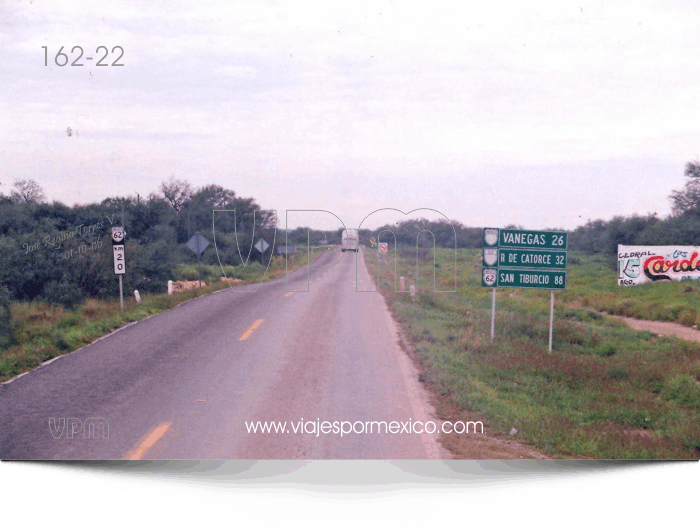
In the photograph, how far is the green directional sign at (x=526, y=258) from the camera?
438 inches

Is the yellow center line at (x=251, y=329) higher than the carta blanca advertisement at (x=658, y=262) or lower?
lower

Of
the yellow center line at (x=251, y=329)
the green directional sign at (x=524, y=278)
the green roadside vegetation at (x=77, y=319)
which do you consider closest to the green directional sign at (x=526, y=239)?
the green directional sign at (x=524, y=278)

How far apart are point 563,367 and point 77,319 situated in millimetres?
11950

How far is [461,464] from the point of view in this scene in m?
5.95

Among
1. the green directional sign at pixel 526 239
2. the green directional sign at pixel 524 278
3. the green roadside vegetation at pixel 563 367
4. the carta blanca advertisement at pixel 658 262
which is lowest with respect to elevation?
the green roadside vegetation at pixel 563 367

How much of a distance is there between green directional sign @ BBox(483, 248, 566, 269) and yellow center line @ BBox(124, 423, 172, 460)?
23.3 feet

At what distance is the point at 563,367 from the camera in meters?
10.3

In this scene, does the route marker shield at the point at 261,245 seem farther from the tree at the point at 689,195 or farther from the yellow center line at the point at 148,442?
the tree at the point at 689,195

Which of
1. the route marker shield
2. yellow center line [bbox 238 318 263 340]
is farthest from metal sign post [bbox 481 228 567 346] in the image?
yellow center line [bbox 238 318 263 340]

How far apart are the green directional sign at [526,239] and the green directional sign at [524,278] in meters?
0.53

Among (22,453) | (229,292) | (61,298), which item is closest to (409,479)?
(22,453)

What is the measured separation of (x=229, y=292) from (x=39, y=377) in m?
10.9

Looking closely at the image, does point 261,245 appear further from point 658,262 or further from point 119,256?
point 658,262

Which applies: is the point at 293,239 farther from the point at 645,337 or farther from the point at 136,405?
the point at 645,337
